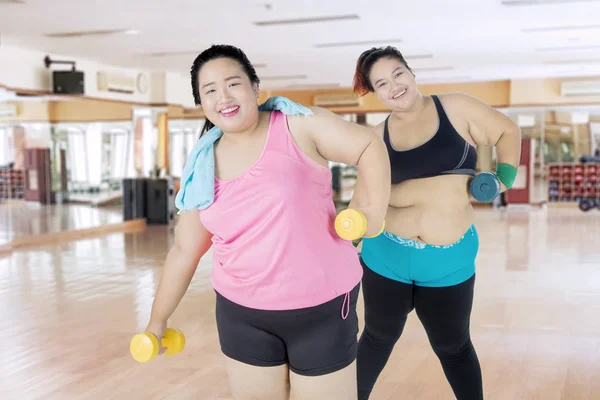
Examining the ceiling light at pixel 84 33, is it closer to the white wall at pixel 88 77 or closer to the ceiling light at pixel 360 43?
the white wall at pixel 88 77

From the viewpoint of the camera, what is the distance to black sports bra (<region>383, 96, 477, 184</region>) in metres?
2.19

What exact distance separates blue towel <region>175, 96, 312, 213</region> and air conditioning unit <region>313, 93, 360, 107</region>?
14832 mm

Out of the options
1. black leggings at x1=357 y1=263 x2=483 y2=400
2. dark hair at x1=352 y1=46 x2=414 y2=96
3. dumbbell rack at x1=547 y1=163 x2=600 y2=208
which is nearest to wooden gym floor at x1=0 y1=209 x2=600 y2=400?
black leggings at x1=357 y1=263 x2=483 y2=400

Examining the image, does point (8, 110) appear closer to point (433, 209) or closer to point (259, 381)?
point (433, 209)

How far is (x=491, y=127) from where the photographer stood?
7.39 ft

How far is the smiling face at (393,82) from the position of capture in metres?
2.09

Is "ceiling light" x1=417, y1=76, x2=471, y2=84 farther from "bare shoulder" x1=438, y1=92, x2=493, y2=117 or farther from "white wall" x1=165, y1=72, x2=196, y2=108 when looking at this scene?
"bare shoulder" x1=438, y1=92, x2=493, y2=117

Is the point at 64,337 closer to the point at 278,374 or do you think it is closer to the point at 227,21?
the point at 278,374

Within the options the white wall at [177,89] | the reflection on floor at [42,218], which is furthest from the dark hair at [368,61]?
the white wall at [177,89]

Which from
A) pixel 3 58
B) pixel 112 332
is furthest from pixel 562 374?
pixel 3 58

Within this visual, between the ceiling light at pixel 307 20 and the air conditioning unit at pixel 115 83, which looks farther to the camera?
the air conditioning unit at pixel 115 83

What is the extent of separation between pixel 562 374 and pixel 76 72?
8.41 metres

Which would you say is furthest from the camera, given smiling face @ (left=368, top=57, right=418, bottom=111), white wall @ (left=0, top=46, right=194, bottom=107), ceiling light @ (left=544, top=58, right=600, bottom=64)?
ceiling light @ (left=544, top=58, right=600, bottom=64)

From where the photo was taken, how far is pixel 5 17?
7109mm
